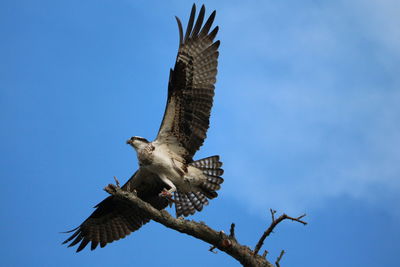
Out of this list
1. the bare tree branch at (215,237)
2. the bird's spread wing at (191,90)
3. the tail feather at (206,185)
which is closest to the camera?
the bare tree branch at (215,237)

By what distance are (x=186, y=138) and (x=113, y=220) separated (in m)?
2.24

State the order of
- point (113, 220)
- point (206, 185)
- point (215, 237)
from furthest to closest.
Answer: point (113, 220) < point (206, 185) < point (215, 237)

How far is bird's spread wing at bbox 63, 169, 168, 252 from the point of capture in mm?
8914

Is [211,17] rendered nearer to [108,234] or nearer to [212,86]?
[212,86]

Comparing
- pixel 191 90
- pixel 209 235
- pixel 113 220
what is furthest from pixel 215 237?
pixel 113 220

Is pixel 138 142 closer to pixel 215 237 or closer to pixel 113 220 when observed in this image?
pixel 113 220

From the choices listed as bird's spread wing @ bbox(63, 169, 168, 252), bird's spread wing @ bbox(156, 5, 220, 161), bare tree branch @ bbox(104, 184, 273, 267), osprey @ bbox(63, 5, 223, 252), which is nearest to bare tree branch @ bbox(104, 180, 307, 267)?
bare tree branch @ bbox(104, 184, 273, 267)

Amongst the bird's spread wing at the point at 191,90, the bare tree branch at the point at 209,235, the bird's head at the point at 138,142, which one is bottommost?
the bare tree branch at the point at 209,235

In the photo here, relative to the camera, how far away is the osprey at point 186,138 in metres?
8.06

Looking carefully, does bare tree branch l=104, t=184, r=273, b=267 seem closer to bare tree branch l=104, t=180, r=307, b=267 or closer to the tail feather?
bare tree branch l=104, t=180, r=307, b=267

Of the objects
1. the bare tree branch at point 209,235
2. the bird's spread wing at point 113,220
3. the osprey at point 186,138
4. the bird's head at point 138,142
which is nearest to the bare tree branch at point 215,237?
the bare tree branch at point 209,235

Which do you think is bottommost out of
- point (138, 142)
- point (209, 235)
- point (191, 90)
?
point (209, 235)

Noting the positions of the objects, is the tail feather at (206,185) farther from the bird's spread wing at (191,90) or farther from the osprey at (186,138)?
the bird's spread wing at (191,90)

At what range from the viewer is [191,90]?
8086 mm
